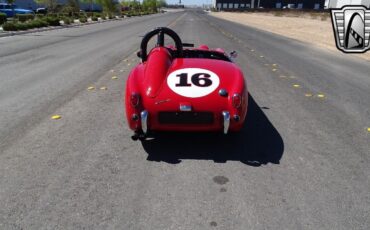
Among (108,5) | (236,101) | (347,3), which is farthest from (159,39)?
(347,3)

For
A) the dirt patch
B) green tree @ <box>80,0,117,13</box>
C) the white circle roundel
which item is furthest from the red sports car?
green tree @ <box>80,0,117,13</box>

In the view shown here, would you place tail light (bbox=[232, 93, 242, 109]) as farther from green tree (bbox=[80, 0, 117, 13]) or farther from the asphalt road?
green tree (bbox=[80, 0, 117, 13])

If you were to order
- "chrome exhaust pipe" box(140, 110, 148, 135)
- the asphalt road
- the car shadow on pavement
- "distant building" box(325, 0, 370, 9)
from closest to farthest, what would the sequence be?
1. the asphalt road
2. "chrome exhaust pipe" box(140, 110, 148, 135)
3. the car shadow on pavement
4. "distant building" box(325, 0, 370, 9)

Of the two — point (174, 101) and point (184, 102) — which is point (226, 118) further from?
point (174, 101)

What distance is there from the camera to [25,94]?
22.3 feet

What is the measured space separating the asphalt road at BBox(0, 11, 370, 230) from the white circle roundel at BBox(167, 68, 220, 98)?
2.77ft

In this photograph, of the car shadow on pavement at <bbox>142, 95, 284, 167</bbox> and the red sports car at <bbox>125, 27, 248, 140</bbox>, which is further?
the car shadow on pavement at <bbox>142, 95, 284, 167</bbox>

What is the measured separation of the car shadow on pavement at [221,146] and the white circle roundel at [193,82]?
0.83m

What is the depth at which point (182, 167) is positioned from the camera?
390 centimetres

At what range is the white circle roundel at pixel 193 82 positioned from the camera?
4012 mm

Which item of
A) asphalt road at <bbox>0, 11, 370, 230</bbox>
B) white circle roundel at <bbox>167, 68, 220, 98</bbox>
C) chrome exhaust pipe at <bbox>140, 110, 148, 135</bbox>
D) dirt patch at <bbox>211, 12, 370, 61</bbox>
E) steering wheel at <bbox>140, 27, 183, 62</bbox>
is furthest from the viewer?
dirt patch at <bbox>211, 12, 370, 61</bbox>

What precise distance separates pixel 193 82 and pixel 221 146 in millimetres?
1006

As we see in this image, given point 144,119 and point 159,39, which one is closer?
point 144,119

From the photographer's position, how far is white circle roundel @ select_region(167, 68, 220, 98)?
401 centimetres
